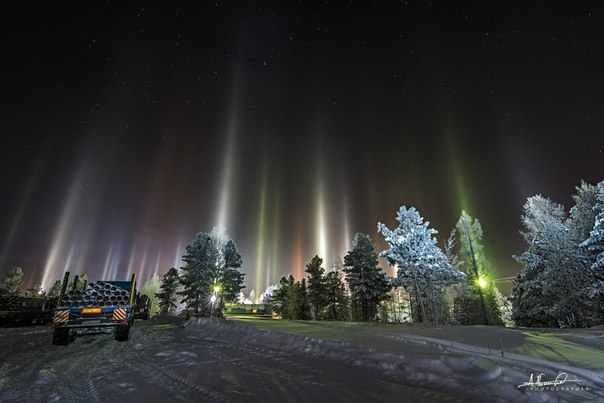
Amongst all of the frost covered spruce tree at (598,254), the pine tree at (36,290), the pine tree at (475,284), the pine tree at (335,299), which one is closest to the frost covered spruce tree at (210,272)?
Result: the pine tree at (335,299)

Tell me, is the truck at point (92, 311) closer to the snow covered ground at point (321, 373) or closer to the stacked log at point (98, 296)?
the stacked log at point (98, 296)

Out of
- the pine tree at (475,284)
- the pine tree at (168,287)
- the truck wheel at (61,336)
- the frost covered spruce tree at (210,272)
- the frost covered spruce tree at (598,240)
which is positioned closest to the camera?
the truck wheel at (61,336)

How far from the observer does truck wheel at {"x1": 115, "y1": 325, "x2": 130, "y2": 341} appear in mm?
12312

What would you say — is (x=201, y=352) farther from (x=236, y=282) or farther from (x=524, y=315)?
(x=236, y=282)

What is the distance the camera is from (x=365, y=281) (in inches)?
1426

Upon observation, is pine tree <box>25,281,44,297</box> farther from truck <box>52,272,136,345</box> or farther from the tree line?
truck <box>52,272,136,345</box>

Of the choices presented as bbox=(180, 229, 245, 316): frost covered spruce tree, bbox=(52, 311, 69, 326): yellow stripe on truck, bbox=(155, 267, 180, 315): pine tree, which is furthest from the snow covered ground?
bbox=(155, 267, 180, 315): pine tree

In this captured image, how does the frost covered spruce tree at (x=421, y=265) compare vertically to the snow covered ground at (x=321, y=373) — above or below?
above

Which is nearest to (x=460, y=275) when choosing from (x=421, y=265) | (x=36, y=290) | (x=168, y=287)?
(x=421, y=265)

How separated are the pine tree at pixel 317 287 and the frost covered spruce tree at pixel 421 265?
18.3 meters

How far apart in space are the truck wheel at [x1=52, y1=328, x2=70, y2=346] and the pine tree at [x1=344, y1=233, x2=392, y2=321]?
99.0 feet

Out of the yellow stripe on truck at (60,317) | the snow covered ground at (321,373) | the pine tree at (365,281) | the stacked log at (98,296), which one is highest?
the pine tree at (365,281)

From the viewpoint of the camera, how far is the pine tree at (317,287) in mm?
41812

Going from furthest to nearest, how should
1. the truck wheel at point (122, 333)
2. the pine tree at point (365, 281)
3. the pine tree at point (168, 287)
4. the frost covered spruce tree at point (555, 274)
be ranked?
1. the pine tree at point (168, 287)
2. the pine tree at point (365, 281)
3. the frost covered spruce tree at point (555, 274)
4. the truck wheel at point (122, 333)
